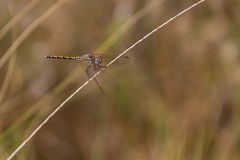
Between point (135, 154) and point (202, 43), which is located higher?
point (202, 43)

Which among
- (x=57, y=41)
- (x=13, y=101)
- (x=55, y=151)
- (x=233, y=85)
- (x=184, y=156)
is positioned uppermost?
(x=57, y=41)

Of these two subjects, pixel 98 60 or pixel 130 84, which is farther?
pixel 130 84

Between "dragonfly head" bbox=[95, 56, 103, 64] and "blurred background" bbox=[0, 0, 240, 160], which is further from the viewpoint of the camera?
"blurred background" bbox=[0, 0, 240, 160]

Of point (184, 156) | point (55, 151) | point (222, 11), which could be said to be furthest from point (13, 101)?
point (222, 11)

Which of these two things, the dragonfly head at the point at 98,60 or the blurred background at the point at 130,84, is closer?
the dragonfly head at the point at 98,60

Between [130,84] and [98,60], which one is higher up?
[130,84]

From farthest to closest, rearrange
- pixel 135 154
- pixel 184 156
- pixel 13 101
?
pixel 13 101, pixel 135 154, pixel 184 156

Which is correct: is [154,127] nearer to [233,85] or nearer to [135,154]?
[135,154]

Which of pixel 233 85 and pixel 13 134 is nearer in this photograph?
pixel 13 134
